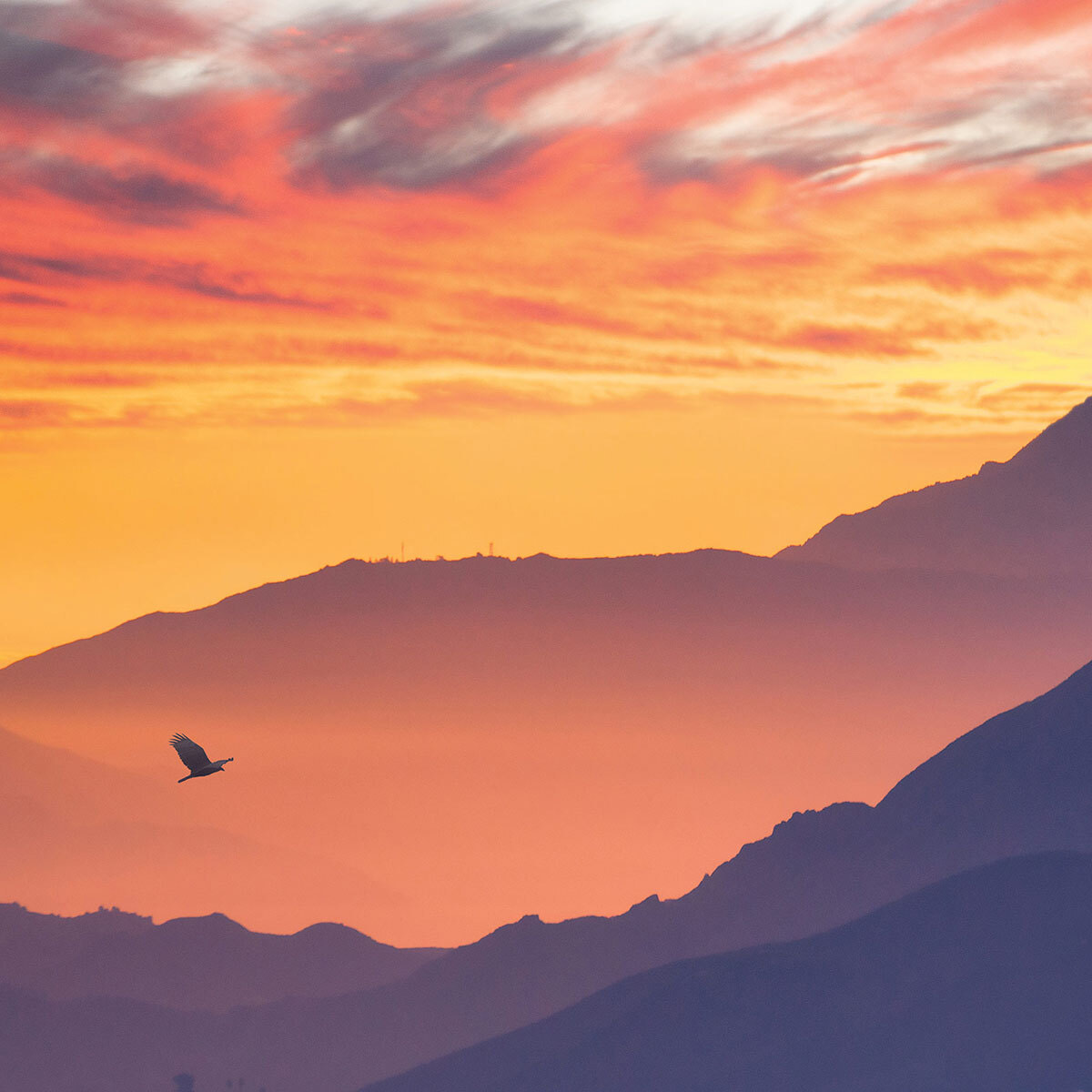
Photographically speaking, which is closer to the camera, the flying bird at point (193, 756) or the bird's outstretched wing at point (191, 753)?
the flying bird at point (193, 756)

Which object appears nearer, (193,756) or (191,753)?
(191,753)

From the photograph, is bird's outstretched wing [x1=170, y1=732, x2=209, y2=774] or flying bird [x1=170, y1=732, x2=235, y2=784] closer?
flying bird [x1=170, y1=732, x2=235, y2=784]

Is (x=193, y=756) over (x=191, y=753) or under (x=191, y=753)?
under

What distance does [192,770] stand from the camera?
519 ft
